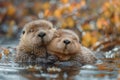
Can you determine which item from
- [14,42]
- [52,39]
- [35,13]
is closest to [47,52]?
[52,39]

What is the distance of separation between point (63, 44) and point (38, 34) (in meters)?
0.46

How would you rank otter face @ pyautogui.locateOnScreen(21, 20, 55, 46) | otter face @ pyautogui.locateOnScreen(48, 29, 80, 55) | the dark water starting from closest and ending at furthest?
the dark water → otter face @ pyautogui.locateOnScreen(48, 29, 80, 55) → otter face @ pyautogui.locateOnScreen(21, 20, 55, 46)

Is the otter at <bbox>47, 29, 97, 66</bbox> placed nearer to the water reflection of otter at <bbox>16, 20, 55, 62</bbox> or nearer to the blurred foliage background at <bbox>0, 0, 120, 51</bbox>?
the water reflection of otter at <bbox>16, 20, 55, 62</bbox>

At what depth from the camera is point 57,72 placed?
8227 millimetres

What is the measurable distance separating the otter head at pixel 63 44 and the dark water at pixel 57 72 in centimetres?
27

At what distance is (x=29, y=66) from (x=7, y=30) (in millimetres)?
8564

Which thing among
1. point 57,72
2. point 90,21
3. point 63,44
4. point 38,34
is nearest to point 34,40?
point 38,34

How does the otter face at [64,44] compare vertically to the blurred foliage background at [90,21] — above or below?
below

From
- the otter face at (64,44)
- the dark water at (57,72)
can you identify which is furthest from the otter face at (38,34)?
the dark water at (57,72)

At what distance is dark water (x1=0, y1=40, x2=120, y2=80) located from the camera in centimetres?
762

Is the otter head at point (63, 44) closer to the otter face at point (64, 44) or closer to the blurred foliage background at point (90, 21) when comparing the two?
the otter face at point (64, 44)

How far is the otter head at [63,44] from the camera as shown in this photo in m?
8.66

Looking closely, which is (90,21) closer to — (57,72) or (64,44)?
(64,44)

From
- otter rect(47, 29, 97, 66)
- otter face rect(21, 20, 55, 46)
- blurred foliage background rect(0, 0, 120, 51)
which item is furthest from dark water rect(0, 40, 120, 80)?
blurred foliage background rect(0, 0, 120, 51)
